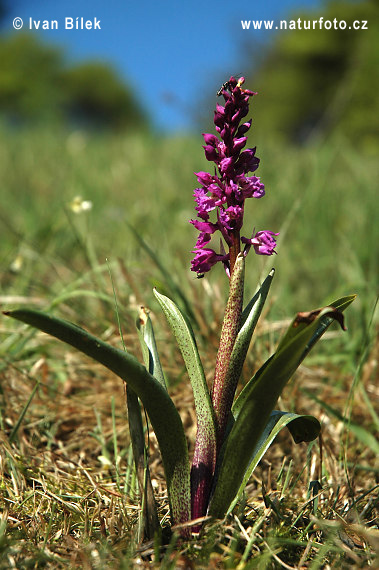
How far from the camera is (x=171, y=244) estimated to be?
331cm

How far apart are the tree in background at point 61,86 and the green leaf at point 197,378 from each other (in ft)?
107

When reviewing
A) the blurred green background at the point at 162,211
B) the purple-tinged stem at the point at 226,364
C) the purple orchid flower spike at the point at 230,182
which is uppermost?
the blurred green background at the point at 162,211

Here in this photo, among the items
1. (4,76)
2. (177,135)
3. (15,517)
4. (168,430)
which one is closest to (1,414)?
(15,517)

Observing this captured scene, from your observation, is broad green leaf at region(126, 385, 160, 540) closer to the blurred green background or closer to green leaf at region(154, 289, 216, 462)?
green leaf at region(154, 289, 216, 462)

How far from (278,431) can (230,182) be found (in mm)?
525

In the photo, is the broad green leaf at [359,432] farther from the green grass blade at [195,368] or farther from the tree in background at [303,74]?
the tree in background at [303,74]

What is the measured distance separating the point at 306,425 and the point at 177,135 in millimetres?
7045

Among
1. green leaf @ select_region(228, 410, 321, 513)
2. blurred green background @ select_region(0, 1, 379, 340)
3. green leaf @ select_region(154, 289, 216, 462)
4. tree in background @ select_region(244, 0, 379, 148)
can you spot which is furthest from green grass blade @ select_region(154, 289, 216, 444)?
tree in background @ select_region(244, 0, 379, 148)

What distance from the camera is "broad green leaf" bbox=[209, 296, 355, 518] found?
3.30ft

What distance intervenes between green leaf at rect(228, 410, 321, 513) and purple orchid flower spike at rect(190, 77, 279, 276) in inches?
13.6

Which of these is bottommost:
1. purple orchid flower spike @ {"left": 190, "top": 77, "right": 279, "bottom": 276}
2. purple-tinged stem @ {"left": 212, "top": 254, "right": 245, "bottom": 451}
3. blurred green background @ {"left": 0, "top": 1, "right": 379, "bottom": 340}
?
purple-tinged stem @ {"left": 212, "top": 254, "right": 245, "bottom": 451}

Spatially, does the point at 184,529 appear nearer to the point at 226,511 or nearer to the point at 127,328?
the point at 226,511

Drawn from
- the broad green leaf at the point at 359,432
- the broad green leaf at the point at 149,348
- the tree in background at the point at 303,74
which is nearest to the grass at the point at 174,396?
the broad green leaf at the point at 359,432

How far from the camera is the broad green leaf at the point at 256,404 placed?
3.30 feet
